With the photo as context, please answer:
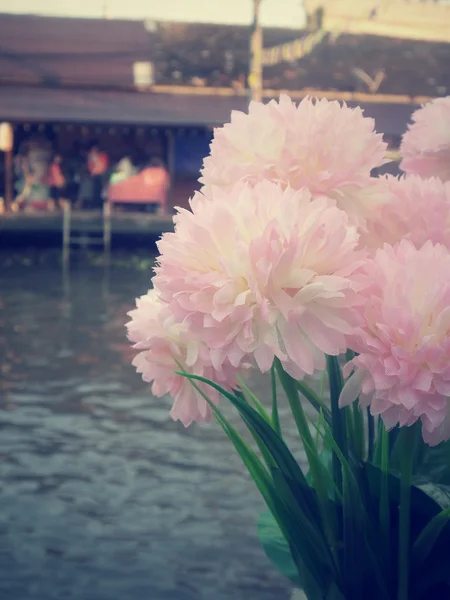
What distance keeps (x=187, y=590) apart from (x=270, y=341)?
7.41 ft

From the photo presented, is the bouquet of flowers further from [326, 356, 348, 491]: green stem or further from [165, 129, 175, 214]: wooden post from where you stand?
[165, 129, 175, 214]: wooden post


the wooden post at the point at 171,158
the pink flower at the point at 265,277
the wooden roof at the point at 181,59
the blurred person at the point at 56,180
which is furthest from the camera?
the wooden roof at the point at 181,59

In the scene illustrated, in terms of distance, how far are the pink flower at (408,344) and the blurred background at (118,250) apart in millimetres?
2175

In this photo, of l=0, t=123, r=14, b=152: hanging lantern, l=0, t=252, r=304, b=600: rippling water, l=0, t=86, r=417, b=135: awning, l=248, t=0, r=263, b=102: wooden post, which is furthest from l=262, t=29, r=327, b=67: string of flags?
l=0, t=252, r=304, b=600: rippling water

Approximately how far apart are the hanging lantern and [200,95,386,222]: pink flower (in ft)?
61.2

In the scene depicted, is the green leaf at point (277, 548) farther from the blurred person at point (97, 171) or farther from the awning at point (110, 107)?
the blurred person at point (97, 171)

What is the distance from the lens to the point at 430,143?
112 centimetres

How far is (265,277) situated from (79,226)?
645 inches

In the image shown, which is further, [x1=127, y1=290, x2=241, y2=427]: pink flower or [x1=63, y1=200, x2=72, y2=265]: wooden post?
[x1=63, y1=200, x2=72, y2=265]: wooden post

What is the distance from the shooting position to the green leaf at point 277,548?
3.72 feet

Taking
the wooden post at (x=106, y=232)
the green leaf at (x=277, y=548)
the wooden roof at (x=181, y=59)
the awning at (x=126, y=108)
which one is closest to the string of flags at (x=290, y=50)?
the wooden roof at (x=181, y=59)

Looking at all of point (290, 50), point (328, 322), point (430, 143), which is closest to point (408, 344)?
point (328, 322)

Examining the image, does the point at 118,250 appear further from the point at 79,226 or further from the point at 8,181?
the point at 8,181

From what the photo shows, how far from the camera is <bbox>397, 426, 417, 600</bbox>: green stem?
942mm
